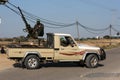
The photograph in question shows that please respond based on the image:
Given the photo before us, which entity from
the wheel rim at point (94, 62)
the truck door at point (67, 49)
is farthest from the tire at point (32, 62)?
the wheel rim at point (94, 62)

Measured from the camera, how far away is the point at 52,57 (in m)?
20.0

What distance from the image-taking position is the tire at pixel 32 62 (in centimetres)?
1953

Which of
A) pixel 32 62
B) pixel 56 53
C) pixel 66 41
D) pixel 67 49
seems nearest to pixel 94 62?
pixel 67 49

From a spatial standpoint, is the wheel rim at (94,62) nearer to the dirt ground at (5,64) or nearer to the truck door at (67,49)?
the truck door at (67,49)

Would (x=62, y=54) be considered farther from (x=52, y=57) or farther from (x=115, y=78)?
(x=115, y=78)

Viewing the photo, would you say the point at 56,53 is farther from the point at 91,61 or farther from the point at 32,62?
the point at 91,61

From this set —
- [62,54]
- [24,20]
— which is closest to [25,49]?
[62,54]

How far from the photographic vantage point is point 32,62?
19.7m

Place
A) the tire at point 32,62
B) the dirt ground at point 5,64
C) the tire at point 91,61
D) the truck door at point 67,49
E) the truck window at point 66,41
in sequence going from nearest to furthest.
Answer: the tire at point 32,62, the truck door at point 67,49, the truck window at point 66,41, the tire at point 91,61, the dirt ground at point 5,64

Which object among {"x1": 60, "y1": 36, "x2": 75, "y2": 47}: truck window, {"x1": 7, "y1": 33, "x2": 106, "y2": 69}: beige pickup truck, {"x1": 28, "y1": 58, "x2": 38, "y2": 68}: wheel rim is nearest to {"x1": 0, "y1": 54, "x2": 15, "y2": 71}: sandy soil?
{"x1": 7, "y1": 33, "x2": 106, "y2": 69}: beige pickup truck

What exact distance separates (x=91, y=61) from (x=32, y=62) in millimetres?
3221

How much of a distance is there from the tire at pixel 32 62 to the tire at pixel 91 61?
272cm

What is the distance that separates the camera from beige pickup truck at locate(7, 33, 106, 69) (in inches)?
771

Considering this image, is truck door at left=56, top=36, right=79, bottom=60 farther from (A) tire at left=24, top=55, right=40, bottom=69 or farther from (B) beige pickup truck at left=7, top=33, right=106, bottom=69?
(A) tire at left=24, top=55, right=40, bottom=69
